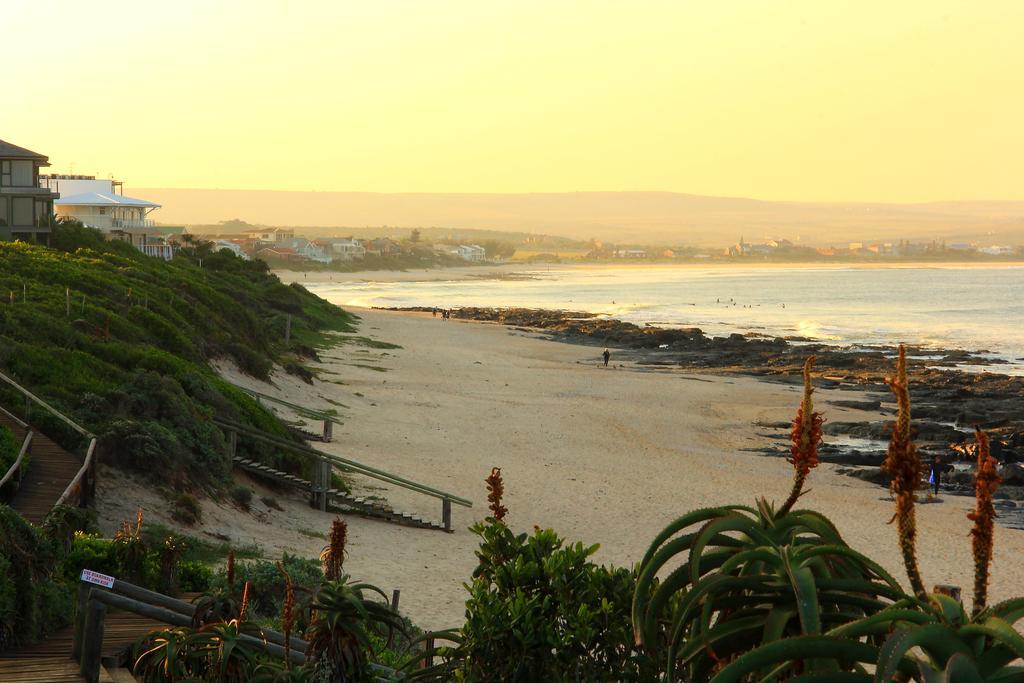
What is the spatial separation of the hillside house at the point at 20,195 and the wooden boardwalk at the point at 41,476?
29.7 m

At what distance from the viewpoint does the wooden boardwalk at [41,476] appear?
45.3ft

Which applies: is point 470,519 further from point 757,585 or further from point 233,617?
point 757,585

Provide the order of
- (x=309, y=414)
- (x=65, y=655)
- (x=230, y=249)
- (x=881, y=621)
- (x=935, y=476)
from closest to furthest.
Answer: (x=881, y=621), (x=65, y=655), (x=935, y=476), (x=309, y=414), (x=230, y=249)

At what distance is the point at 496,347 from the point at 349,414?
31.2 metres

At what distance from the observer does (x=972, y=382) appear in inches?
1890

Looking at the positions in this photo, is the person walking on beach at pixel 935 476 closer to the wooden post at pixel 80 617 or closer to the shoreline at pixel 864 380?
the shoreline at pixel 864 380

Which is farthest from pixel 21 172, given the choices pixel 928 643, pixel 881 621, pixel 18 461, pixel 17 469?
pixel 928 643

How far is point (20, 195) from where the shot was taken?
44.4m

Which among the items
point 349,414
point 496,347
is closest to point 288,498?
point 349,414

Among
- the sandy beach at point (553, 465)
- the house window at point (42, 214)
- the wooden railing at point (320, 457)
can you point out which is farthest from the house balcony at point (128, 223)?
the wooden railing at point (320, 457)

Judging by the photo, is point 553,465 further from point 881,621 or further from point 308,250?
point 308,250

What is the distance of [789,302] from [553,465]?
322ft

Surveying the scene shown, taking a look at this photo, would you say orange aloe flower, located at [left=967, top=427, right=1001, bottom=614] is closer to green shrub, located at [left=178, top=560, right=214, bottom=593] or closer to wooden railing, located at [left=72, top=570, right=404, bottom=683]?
wooden railing, located at [left=72, top=570, right=404, bottom=683]

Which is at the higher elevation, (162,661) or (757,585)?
(757,585)
